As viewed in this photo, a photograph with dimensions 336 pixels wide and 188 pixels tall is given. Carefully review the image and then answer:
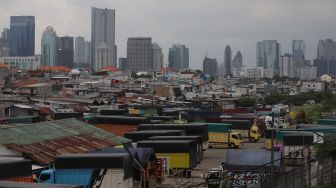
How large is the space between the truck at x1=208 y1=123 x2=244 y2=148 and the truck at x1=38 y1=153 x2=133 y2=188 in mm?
14720

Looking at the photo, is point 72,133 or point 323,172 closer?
point 323,172

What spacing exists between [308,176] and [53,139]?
8123 millimetres

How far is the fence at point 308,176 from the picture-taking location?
12.9 meters

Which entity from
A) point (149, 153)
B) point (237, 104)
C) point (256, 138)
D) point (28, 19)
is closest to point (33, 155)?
point (149, 153)

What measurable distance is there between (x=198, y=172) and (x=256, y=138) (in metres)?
13.9

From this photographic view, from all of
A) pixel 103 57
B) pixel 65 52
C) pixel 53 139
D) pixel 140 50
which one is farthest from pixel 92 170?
pixel 65 52

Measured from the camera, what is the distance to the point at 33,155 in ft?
54.8

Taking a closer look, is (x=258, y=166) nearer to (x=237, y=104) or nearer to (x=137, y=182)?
(x=137, y=182)

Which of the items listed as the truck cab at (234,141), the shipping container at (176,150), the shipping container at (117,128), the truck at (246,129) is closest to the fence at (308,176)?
the shipping container at (176,150)

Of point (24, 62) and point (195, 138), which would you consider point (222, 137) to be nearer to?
point (195, 138)

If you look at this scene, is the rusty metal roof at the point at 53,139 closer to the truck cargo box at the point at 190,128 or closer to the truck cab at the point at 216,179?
the truck cargo box at the point at 190,128

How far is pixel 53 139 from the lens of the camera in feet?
63.1

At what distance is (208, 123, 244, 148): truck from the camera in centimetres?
2833

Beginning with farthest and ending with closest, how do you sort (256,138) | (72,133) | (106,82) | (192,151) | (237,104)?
(106,82) → (237,104) → (256,138) → (72,133) → (192,151)
